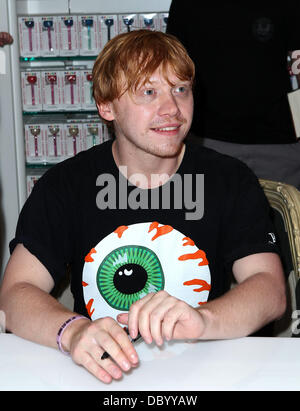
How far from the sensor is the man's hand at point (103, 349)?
88cm

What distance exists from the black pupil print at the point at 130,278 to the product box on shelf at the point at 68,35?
2.07 meters

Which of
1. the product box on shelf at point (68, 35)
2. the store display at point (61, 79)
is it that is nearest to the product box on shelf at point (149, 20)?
the store display at point (61, 79)

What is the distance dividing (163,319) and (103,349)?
11cm

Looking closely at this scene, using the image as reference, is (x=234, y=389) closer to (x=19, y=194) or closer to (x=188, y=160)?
(x=188, y=160)

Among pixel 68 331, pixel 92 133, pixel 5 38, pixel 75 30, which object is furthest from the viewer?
pixel 92 133

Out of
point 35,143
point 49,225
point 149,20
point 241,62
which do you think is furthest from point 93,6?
point 49,225

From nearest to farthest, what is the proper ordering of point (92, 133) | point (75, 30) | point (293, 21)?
point (293, 21) → point (75, 30) → point (92, 133)

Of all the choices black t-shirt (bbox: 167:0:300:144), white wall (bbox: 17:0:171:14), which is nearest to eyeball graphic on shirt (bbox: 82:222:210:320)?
black t-shirt (bbox: 167:0:300:144)

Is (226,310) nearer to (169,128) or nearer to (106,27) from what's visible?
(169,128)

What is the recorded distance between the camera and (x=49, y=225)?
1346 mm

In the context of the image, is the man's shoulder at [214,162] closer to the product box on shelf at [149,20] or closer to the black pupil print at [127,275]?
the black pupil print at [127,275]

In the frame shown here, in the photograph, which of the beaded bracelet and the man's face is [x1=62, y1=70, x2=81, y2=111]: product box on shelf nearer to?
the man's face
